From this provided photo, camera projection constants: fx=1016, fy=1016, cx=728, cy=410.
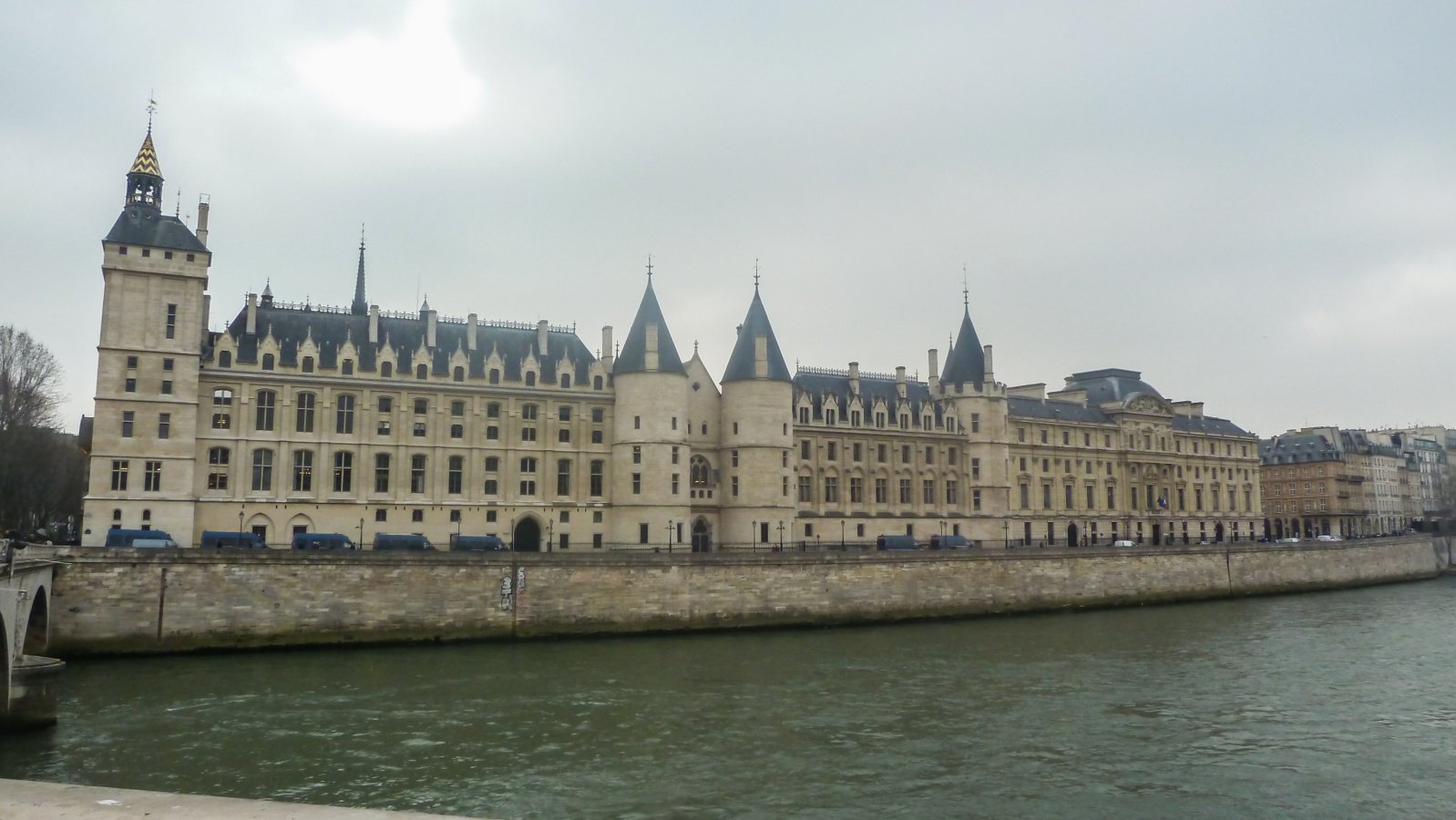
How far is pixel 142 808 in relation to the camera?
31.3ft

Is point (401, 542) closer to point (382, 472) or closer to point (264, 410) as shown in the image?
Answer: point (382, 472)

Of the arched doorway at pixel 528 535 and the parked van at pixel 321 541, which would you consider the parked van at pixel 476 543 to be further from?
the parked van at pixel 321 541

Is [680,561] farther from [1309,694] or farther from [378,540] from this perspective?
[1309,694]

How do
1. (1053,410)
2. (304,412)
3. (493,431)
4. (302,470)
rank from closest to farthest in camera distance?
1. (302,470)
2. (304,412)
3. (493,431)
4. (1053,410)

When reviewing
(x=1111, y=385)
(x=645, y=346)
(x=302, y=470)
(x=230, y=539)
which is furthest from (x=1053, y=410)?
(x=230, y=539)

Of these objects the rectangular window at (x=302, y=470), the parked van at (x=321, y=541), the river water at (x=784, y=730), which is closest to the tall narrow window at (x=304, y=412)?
the rectangular window at (x=302, y=470)

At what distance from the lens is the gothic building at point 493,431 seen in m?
49.0

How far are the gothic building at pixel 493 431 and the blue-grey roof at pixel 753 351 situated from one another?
0.15 metres

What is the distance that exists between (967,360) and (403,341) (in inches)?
1610

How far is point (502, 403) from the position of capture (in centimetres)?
5688

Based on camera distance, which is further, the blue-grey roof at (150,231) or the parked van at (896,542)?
the parked van at (896,542)

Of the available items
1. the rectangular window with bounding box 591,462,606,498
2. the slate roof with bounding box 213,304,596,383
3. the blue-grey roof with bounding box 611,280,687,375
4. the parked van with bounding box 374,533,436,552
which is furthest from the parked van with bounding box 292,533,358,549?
the blue-grey roof with bounding box 611,280,687,375

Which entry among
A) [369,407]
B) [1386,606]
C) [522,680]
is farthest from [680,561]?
[1386,606]

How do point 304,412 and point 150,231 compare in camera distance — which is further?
point 304,412
